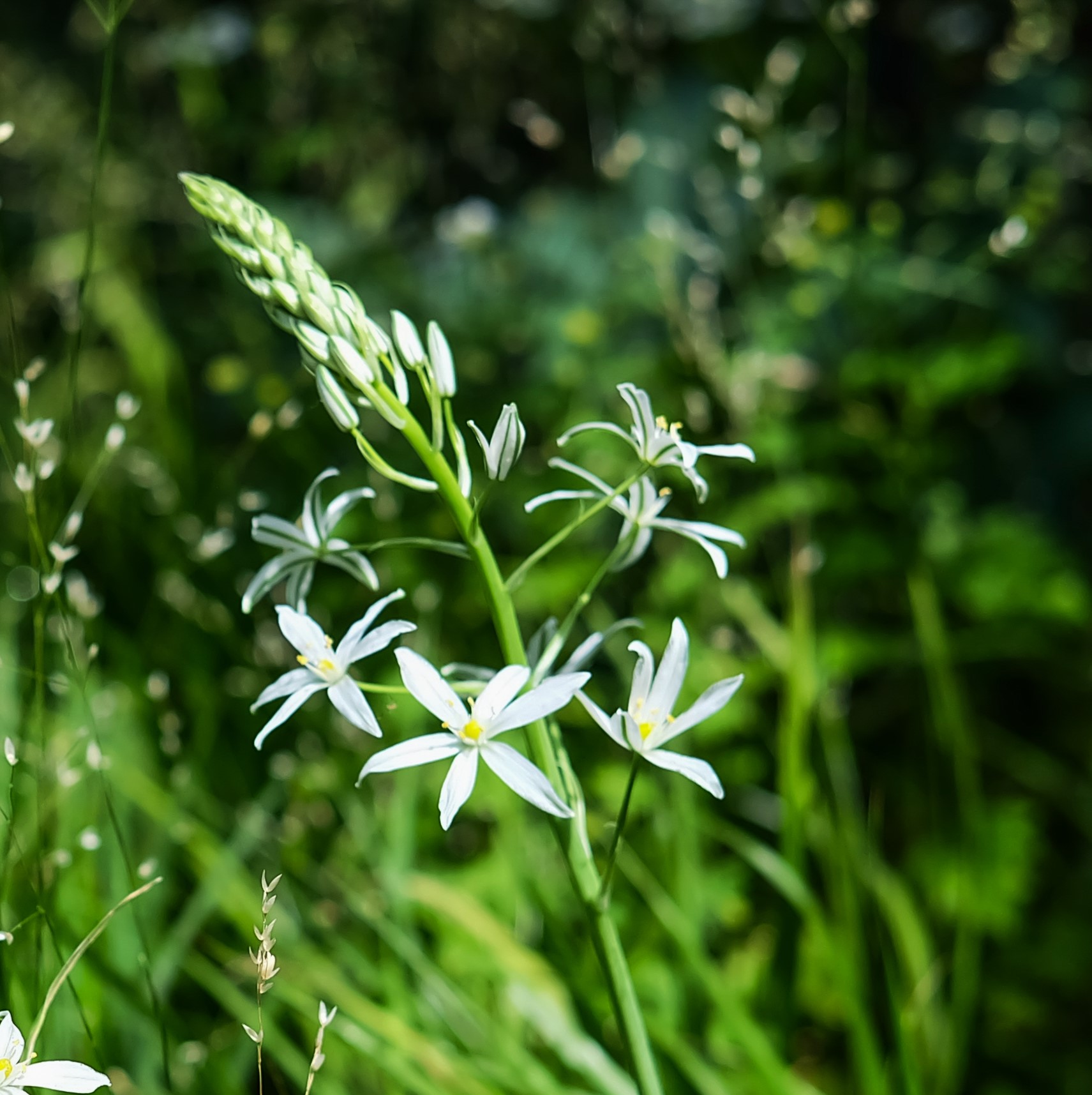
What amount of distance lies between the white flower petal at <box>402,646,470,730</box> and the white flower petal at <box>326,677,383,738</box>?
4cm

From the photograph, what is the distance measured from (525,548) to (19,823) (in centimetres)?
139

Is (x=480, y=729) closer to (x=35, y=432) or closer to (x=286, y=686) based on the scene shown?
(x=286, y=686)

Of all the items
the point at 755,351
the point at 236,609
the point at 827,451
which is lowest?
the point at 236,609

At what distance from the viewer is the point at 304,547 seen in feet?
3.59

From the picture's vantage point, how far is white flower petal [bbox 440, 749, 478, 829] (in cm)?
81

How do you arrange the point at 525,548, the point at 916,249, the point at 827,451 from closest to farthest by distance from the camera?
the point at 827,451, the point at 525,548, the point at 916,249

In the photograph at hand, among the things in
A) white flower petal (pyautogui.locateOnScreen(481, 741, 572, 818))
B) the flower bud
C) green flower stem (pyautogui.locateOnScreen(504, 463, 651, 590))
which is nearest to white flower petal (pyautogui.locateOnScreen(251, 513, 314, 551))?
the flower bud

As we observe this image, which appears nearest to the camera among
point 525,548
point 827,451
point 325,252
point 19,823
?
point 19,823

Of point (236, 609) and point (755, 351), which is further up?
point (755, 351)

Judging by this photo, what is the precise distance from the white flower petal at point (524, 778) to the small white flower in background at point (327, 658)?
0.37 feet

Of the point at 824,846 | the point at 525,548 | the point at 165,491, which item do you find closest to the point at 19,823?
the point at 165,491

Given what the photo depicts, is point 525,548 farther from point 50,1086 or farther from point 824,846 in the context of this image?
point 50,1086

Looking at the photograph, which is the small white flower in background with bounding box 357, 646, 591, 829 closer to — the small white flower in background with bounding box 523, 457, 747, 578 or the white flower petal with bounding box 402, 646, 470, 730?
the white flower petal with bounding box 402, 646, 470, 730

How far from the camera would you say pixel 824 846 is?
185 cm
